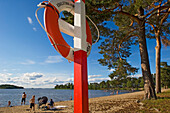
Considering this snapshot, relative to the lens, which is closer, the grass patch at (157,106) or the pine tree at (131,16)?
the grass patch at (157,106)

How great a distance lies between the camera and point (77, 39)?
2.62 m

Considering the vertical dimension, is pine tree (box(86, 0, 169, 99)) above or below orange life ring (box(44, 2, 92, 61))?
above

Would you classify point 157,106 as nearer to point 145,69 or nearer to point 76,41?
point 145,69

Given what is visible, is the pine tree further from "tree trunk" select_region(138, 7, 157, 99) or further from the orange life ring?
the orange life ring

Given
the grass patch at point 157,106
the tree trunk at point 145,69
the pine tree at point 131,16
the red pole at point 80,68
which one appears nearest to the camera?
the red pole at point 80,68

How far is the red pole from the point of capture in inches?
94.6

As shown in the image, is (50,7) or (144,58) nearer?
(50,7)

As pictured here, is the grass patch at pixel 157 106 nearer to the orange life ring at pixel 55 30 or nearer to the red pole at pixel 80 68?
the red pole at pixel 80 68

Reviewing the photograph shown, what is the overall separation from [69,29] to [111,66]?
7661 millimetres

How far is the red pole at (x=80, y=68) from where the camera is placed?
7.88 ft

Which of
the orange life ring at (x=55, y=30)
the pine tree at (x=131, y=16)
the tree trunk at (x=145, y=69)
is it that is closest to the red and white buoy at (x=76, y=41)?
the orange life ring at (x=55, y=30)

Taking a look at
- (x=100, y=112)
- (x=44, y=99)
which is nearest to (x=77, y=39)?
(x=100, y=112)

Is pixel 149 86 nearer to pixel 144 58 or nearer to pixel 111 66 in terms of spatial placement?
pixel 144 58

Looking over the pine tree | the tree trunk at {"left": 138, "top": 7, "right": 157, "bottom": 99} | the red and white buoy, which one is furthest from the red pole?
the tree trunk at {"left": 138, "top": 7, "right": 157, "bottom": 99}
